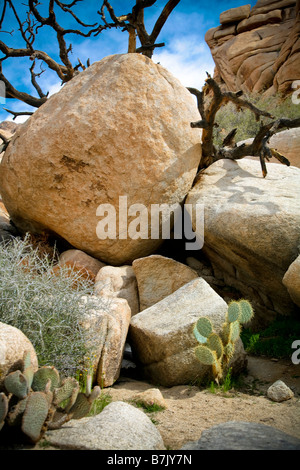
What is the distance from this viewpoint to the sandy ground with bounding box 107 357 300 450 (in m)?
2.60

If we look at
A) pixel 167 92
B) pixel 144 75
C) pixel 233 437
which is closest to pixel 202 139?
pixel 167 92

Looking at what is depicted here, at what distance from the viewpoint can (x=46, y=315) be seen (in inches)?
125

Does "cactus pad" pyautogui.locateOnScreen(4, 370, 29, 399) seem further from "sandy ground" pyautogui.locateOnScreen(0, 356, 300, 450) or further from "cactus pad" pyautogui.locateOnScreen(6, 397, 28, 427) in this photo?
"sandy ground" pyautogui.locateOnScreen(0, 356, 300, 450)

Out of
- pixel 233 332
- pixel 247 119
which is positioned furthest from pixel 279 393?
pixel 247 119

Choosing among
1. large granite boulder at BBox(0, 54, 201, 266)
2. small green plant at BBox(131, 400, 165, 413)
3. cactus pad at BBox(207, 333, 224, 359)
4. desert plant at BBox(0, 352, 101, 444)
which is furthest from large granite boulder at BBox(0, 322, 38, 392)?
large granite boulder at BBox(0, 54, 201, 266)

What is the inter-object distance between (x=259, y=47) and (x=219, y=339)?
25.6 metres

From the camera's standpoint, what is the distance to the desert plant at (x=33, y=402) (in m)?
1.98

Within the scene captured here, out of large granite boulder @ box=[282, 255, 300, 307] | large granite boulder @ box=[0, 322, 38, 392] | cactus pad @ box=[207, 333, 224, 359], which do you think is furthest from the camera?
large granite boulder @ box=[282, 255, 300, 307]

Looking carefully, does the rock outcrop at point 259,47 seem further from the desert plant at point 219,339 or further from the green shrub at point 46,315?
the green shrub at point 46,315

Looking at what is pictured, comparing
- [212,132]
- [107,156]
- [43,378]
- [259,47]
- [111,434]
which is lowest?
[111,434]

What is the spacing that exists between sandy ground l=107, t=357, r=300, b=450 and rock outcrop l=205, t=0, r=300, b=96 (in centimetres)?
2058

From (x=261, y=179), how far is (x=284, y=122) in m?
1.79

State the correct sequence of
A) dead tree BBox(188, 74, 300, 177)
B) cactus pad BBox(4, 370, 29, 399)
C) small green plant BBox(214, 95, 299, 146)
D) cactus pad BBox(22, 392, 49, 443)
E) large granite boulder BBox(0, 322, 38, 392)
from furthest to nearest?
small green plant BBox(214, 95, 299, 146) < dead tree BBox(188, 74, 300, 177) < large granite boulder BBox(0, 322, 38, 392) < cactus pad BBox(4, 370, 29, 399) < cactus pad BBox(22, 392, 49, 443)

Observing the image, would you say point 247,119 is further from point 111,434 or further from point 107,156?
point 111,434
